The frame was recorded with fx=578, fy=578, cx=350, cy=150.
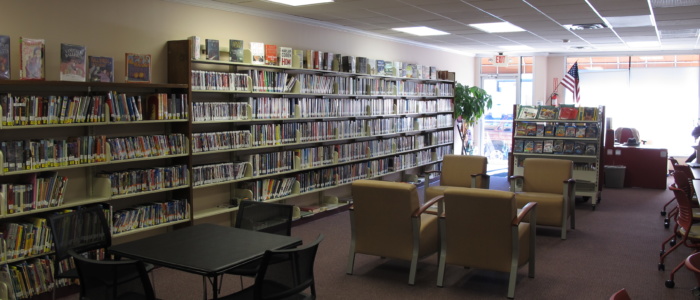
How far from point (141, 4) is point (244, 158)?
2163 mm

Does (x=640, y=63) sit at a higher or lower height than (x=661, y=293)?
higher

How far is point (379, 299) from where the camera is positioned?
4.93m

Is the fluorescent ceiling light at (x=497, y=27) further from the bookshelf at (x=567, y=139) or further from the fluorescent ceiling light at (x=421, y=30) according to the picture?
the bookshelf at (x=567, y=139)

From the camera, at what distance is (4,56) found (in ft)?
14.9

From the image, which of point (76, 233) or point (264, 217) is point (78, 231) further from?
point (264, 217)

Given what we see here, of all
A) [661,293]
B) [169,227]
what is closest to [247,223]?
[169,227]

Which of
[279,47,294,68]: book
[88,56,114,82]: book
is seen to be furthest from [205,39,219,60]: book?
[88,56,114,82]: book

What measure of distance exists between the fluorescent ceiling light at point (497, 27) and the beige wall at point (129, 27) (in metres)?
2.47

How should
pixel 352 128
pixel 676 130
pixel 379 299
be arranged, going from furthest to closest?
1. pixel 676 130
2. pixel 352 128
3. pixel 379 299

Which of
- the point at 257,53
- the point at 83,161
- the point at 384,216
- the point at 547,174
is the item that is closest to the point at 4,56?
the point at 83,161

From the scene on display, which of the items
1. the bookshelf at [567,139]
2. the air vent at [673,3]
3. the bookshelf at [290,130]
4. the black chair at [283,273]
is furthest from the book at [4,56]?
the bookshelf at [567,139]

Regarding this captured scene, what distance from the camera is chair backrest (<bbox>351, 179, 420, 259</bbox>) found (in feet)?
16.9

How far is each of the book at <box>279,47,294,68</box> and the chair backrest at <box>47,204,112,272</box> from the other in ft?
11.4

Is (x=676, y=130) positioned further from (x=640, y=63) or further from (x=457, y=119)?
(x=457, y=119)
